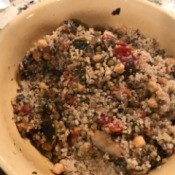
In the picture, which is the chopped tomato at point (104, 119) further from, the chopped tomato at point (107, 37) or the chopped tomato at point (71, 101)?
the chopped tomato at point (107, 37)

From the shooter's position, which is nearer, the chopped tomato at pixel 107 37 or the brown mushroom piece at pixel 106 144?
the brown mushroom piece at pixel 106 144

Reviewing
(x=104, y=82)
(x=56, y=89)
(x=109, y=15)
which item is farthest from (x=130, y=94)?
(x=109, y=15)

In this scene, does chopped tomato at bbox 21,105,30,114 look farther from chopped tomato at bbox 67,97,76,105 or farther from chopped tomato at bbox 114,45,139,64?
chopped tomato at bbox 114,45,139,64

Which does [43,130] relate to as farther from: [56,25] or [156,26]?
[156,26]

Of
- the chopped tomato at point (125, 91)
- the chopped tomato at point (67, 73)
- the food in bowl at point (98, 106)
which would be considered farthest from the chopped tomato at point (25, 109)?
the chopped tomato at point (125, 91)

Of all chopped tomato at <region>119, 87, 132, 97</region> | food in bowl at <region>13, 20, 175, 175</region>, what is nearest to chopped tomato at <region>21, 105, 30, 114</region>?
food in bowl at <region>13, 20, 175, 175</region>

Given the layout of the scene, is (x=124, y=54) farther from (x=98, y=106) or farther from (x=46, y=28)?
(x=46, y=28)
